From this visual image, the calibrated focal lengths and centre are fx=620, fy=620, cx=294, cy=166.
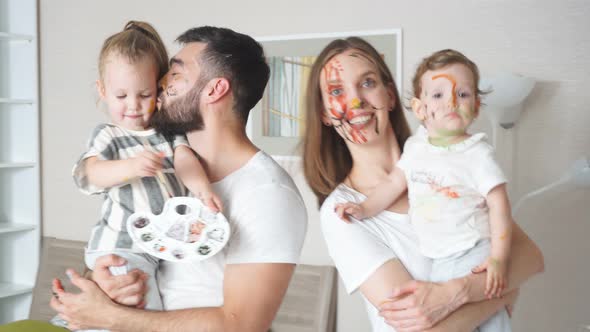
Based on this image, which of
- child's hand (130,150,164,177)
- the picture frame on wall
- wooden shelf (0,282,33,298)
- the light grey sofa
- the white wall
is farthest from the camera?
Answer: wooden shelf (0,282,33,298)

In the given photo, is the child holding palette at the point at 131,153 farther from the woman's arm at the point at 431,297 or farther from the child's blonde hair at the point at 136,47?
the woman's arm at the point at 431,297

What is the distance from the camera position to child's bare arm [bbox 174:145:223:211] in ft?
3.54

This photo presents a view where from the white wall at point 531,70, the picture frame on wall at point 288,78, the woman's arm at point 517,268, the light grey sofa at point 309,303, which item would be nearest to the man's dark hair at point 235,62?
the woman's arm at point 517,268

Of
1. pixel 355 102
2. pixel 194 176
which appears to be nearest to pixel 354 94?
pixel 355 102

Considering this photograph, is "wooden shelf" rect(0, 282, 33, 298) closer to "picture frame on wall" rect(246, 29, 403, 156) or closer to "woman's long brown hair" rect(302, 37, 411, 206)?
"picture frame on wall" rect(246, 29, 403, 156)

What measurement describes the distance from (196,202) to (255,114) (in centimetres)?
157

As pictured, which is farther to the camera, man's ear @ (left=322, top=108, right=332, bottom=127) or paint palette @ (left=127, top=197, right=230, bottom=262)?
man's ear @ (left=322, top=108, right=332, bottom=127)

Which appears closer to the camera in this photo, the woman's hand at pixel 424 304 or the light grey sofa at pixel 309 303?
the woman's hand at pixel 424 304

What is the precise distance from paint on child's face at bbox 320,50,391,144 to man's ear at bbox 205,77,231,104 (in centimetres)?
20

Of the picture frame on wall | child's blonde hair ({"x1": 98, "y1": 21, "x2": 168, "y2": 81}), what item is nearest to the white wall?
the picture frame on wall

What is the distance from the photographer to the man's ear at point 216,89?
46.8 inches

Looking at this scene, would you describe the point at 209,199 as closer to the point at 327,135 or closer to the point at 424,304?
the point at 327,135

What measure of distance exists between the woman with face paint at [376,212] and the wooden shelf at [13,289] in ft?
9.04

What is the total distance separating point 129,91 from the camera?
1.12 metres
